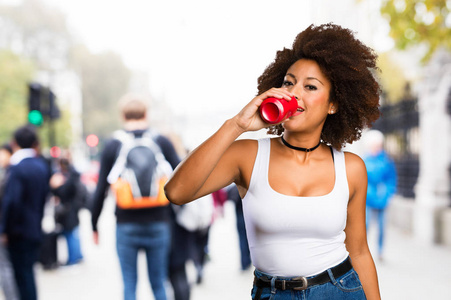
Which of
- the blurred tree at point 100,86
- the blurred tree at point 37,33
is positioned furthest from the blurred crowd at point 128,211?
the blurred tree at point 37,33

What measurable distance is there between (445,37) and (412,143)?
2.59 meters

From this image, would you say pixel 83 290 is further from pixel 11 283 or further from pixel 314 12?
pixel 314 12

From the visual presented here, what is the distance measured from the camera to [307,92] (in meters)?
2.14

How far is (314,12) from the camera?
4238 mm

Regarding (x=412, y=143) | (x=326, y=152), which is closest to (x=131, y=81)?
(x=412, y=143)

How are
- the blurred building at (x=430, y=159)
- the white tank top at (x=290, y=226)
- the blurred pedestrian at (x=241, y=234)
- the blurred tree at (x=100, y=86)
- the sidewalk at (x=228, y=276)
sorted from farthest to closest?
the blurred tree at (x=100, y=86), the blurred building at (x=430, y=159), the blurred pedestrian at (x=241, y=234), the sidewalk at (x=228, y=276), the white tank top at (x=290, y=226)

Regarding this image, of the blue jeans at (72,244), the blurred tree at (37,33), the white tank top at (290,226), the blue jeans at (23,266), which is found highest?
the blurred tree at (37,33)

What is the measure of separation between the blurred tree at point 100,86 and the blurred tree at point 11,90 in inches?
384

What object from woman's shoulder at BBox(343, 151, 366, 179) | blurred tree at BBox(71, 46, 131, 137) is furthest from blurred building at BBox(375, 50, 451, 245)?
blurred tree at BBox(71, 46, 131, 137)

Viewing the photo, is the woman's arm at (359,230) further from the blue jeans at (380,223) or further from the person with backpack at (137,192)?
the blue jeans at (380,223)

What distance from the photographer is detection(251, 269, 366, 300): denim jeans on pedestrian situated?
2.04 m

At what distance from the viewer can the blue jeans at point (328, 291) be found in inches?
80.4

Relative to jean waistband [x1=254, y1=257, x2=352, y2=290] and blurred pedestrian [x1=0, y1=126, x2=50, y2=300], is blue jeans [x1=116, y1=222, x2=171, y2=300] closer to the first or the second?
blurred pedestrian [x1=0, y1=126, x2=50, y2=300]

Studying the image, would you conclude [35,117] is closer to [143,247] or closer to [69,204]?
Result: [69,204]
